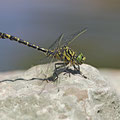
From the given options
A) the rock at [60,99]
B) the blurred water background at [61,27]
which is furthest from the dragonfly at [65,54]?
the blurred water background at [61,27]

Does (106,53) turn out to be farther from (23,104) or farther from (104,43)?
(23,104)

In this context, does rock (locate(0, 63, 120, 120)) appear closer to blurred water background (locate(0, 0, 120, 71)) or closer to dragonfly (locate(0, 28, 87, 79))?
dragonfly (locate(0, 28, 87, 79))

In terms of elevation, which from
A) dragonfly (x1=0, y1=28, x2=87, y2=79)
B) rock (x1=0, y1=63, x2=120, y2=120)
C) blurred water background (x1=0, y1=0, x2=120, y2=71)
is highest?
blurred water background (x1=0, y1=0, x2=120, y2=71)

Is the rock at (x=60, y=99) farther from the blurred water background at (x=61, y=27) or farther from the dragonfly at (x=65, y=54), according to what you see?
the blurred water background at (x=61, y=27)

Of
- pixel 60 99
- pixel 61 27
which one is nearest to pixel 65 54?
pixel 60 99

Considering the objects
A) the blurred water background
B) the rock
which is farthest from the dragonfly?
the blurred water background

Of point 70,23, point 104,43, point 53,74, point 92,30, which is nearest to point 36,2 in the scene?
point 70,23

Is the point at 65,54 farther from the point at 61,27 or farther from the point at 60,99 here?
the point at 61,27
